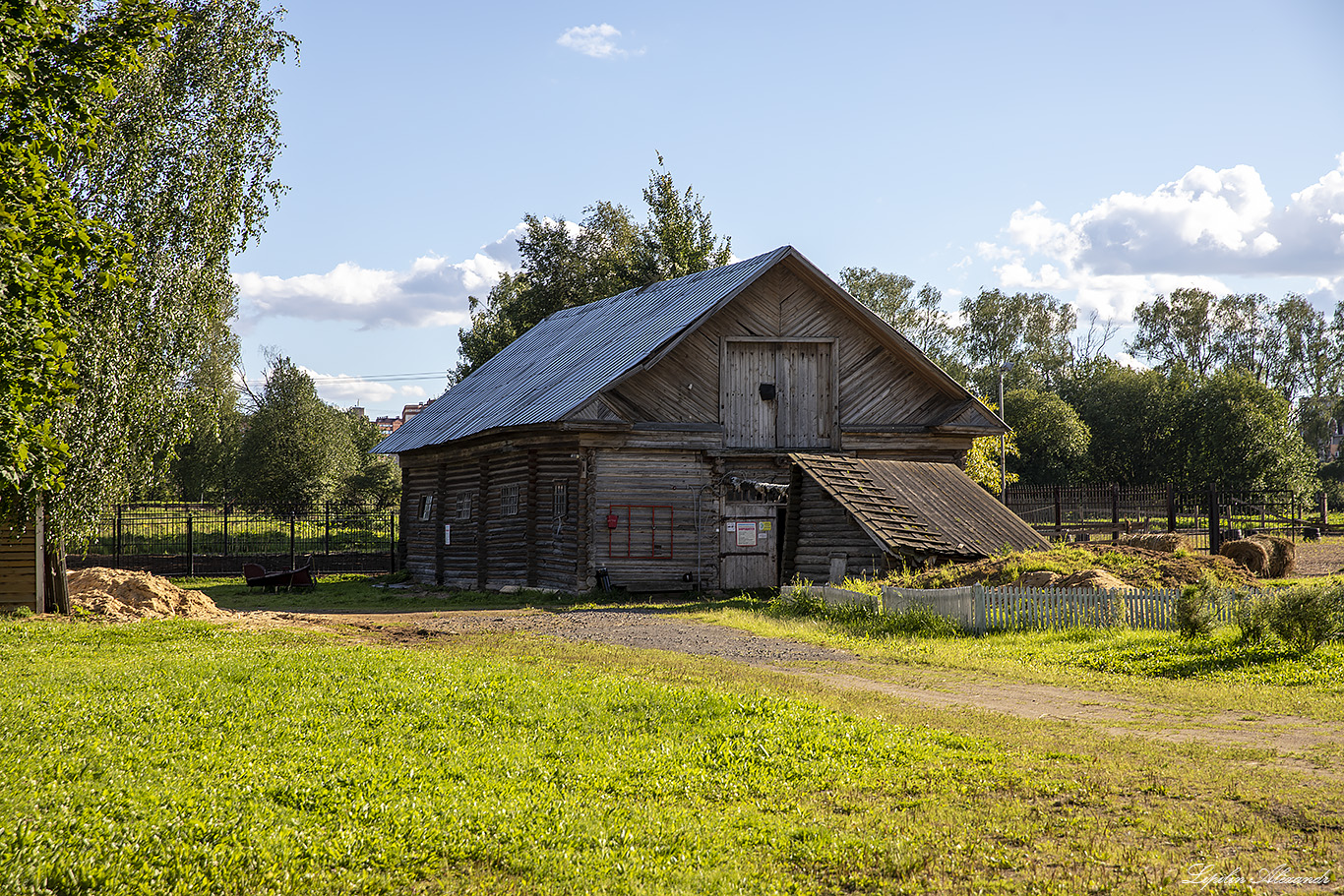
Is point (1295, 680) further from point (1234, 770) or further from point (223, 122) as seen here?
point (223, 122)

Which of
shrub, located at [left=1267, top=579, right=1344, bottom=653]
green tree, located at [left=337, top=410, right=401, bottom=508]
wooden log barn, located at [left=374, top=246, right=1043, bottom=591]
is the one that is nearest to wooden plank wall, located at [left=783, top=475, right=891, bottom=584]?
wooden log barn, located at [left=374, top=246, right=1043, bottom=591]

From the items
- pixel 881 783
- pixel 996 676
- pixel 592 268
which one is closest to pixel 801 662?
pixel 996 676

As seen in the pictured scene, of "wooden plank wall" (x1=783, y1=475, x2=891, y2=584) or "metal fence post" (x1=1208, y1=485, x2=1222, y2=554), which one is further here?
"metal fence post" (x1=1208, y1=485, x2=1222, y2=554)

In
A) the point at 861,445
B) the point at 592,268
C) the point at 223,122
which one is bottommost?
the point at 861,445

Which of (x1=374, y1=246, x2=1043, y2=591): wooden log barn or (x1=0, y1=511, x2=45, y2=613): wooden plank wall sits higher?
(x1=374, y1=246, x2=1043, y2=591): wooden log barn

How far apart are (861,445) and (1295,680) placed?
1662 cm

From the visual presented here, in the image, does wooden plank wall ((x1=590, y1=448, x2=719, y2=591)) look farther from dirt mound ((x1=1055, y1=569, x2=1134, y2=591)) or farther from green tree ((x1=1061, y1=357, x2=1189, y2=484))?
green tree ((x1=1061, y1=357, x2=1189, y2=484))

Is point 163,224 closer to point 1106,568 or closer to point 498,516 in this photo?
point 498,516

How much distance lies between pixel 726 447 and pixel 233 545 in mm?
→ 24081

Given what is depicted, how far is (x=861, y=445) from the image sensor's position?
2845 cm

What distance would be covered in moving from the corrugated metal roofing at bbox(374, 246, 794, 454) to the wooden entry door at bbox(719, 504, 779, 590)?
478 centimetres

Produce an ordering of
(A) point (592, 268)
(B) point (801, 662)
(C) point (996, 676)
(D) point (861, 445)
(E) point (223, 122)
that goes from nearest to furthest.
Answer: (C) point (996, 676) < (B) point (801, 662) < (E) point (223, 122) < (D) point (861, 445) < (A) point (592, 268)

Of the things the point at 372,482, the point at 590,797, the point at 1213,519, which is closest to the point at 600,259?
the point at 372,482

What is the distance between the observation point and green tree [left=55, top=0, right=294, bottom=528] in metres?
18.9
